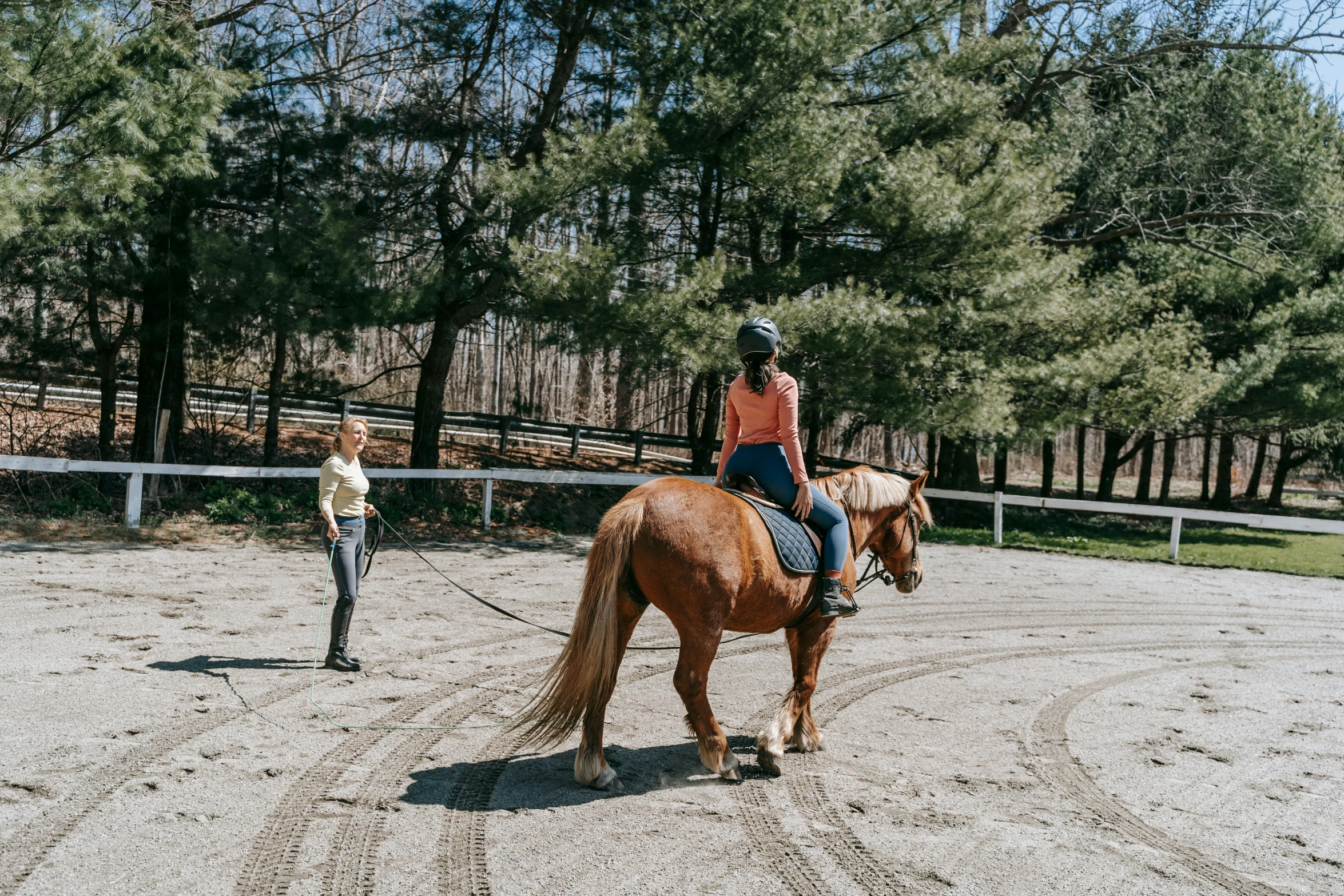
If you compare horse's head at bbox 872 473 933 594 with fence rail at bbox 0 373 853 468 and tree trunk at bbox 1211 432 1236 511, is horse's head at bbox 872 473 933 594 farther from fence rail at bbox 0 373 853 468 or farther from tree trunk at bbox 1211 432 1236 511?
tree trunk at bbox 1211 432 1236 511

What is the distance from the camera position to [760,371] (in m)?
5.50

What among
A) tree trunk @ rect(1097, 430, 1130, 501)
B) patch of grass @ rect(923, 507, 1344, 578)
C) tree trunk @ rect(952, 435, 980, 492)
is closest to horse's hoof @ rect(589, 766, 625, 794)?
patch of grass @ rect(923, 507, 1344, 578)

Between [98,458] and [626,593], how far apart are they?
47.0ft

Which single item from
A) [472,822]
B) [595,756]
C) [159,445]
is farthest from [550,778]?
[159,445]

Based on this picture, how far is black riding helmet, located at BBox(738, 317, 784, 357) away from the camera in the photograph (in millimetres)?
5434

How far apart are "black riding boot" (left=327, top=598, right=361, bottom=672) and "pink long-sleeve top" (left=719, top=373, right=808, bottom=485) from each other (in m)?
3.09

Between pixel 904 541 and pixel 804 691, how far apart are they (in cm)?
153

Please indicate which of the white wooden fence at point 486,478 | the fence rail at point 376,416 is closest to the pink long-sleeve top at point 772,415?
the white wooden fence at point 486,478

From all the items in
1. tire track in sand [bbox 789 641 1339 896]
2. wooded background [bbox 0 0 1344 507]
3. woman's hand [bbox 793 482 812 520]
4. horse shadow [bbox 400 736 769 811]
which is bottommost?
horse shadow [bbox 400 736 769 811]

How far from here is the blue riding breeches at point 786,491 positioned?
5586 millimetres

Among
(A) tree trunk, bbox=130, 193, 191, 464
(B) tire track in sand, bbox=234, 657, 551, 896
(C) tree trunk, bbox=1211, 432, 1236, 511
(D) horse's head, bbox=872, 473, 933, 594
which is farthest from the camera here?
(C) tree trunk, bbox=1211, 432, 1236, 511

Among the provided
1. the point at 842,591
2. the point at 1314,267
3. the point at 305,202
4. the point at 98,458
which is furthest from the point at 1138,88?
the point at 98,458

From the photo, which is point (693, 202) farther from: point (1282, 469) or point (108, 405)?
point (1282, 469)

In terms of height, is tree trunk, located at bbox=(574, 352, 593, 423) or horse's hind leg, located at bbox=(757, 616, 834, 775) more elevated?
tree trunk, located at bbox=(574, 352, 593, 423)
